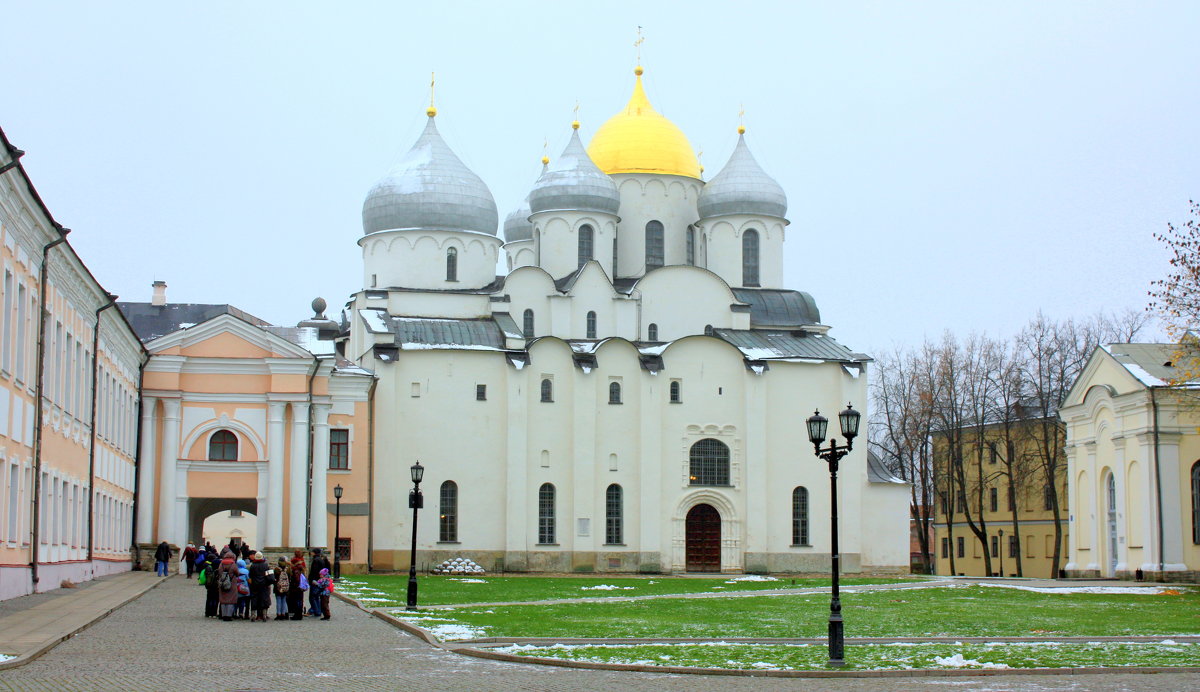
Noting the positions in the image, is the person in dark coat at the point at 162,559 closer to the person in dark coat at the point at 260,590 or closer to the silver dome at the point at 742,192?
the person in dark coat at the point at 260,590

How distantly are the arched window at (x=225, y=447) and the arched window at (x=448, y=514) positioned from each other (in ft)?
28.6

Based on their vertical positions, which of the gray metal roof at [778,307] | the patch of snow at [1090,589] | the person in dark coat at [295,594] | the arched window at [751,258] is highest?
the arched window at [751,258]

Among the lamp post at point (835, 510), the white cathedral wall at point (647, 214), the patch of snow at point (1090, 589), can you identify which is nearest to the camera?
the lamp post at point (835, 510)

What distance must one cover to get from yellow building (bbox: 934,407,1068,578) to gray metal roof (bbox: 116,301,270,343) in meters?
30.3

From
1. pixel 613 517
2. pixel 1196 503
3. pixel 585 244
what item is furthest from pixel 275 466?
pixel 1196 503

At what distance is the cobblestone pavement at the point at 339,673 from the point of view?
16.0m

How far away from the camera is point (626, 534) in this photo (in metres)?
56.2

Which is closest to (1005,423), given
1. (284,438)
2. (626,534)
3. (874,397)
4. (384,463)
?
(874,397)

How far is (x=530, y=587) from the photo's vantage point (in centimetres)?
4100

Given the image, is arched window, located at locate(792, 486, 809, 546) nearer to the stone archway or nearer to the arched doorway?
the arched doorway

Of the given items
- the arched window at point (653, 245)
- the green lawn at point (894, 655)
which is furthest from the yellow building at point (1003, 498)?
the green lawn at point (894, 655)

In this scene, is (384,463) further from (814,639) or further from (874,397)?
(814,639)

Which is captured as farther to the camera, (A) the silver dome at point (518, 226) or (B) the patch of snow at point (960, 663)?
(A) the silver dome at point (518, 226)

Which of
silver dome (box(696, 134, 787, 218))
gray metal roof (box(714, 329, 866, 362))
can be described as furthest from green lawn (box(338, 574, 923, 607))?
silver dome (box(696, 134, 787, 218))
